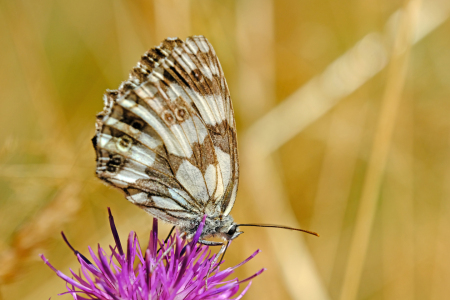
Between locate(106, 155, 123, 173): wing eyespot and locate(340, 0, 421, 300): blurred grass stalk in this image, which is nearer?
locate(106, 155, 123, 173): wing eyespot

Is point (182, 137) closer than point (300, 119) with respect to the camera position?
Yes

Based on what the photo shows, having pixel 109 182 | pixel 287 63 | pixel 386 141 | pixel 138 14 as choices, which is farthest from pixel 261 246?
pixel 138 14

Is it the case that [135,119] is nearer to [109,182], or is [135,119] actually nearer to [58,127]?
[109,182]

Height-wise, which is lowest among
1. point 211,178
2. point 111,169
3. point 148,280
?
point 148,280

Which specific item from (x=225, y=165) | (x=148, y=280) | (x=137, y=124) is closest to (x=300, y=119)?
(x=225, y=165)

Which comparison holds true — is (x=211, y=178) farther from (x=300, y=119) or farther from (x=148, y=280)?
(x=300, y=119)

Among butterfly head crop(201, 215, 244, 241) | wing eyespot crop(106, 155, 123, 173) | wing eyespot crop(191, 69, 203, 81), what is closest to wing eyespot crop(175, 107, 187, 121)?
wing eyespot crop(191, 69, 203, 81)

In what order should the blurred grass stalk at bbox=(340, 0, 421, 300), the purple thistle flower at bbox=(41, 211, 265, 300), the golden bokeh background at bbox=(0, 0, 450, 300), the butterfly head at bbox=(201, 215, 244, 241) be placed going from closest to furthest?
the purple thistle flower at bbox=(41, 211, 265, 300), the butterfly head at bbox=(201, 215, 244, 241), the blurred grass stalk at bbox=(340, 0, 421, 300), the golden bokeh background at bbox=(0, 0, 450, 300)

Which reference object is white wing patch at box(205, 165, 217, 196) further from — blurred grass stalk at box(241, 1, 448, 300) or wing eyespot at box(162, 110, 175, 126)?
blurred grass stalk at box(241, 1, 448, 300)
